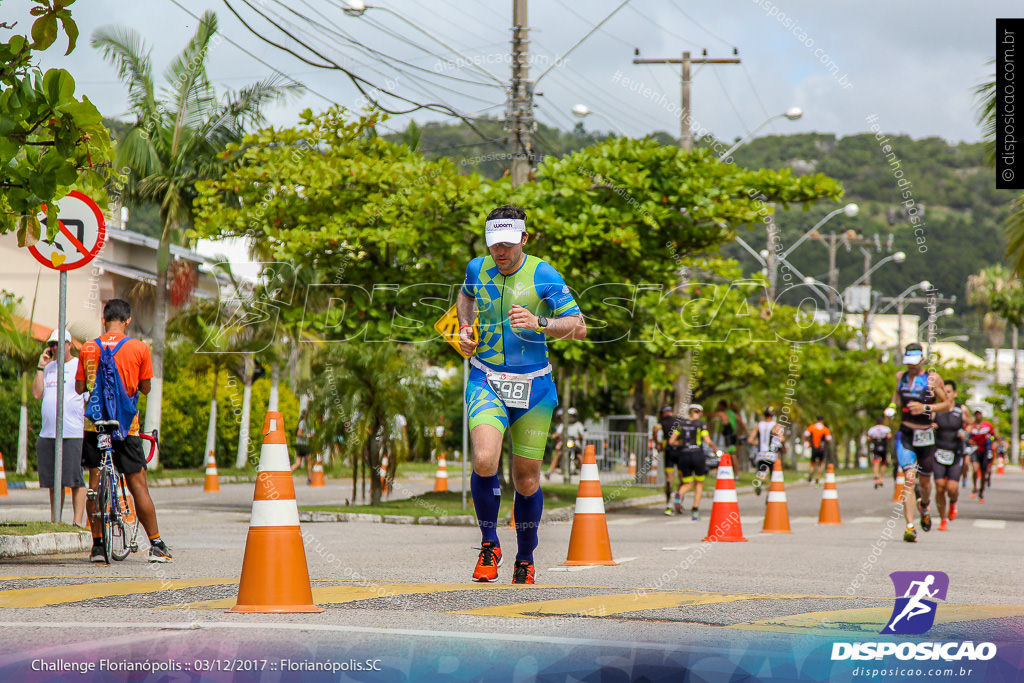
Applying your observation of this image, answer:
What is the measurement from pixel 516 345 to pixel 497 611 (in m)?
1.88

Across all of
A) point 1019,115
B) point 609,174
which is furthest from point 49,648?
point 609,174

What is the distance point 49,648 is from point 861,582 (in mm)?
5826

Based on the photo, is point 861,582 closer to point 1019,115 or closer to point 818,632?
point 818,632

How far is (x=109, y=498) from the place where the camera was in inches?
348

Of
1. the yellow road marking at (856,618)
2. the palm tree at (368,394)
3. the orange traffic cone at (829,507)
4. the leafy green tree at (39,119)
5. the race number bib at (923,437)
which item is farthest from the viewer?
the palm tree at (368,394)

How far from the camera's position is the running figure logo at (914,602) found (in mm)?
4629

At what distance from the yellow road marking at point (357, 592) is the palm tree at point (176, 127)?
75.7 ft

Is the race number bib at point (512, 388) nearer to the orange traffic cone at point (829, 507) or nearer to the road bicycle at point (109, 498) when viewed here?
the road bicycle at point (109, 498)

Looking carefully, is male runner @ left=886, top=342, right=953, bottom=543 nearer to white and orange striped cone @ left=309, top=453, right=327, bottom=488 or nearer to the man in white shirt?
the man in white shirt

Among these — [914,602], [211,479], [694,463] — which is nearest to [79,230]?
[914,602]

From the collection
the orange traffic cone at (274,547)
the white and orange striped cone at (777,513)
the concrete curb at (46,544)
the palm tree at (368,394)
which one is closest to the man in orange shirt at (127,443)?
the concrete curb at (46,544)

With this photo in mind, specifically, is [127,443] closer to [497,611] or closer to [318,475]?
[497,611]

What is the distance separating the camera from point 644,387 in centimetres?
3638

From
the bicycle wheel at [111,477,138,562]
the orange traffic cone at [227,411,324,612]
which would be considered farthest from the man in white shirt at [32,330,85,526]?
the orange traffic cone at [227,411,324,612]
